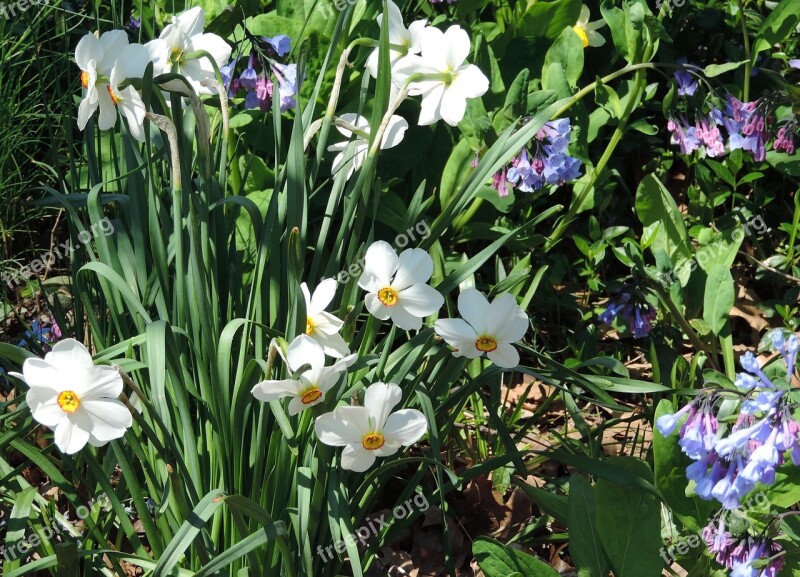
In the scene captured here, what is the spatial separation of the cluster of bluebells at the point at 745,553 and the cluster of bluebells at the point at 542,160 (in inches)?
34.2

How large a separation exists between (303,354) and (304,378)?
45mm

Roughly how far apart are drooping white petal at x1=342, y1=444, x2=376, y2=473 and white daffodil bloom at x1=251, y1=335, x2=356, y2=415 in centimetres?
10

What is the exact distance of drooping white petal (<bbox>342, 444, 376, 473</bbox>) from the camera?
134cm

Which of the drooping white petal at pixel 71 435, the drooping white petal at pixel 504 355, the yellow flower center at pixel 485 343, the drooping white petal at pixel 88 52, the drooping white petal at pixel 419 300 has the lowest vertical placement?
the drooping white petal at pixel 504 355

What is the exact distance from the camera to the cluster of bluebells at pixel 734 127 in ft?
7.16

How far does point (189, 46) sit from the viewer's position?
159 centimetres

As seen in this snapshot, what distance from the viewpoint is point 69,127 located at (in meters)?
1.79

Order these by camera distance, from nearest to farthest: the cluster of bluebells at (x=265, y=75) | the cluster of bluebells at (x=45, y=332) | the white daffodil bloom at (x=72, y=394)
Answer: the white daffodil bloom at (x=72, y=394) < the cluster of bluebells at (x=265, y=75) < the cluster of bluebells at (x=45, y=332)

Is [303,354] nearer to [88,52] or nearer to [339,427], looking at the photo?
[339,427]

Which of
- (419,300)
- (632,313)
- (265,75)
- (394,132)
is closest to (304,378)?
(419,300)

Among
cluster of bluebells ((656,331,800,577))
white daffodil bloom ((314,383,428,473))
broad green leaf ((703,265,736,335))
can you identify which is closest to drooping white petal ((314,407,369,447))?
white daffodil bloom ((314,383,428,473))

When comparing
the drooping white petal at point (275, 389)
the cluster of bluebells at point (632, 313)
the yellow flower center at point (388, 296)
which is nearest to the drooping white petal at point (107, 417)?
the drooping white petal at point (275, 389)

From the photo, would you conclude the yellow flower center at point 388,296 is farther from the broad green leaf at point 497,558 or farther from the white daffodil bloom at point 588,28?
the white daffodil bloom at point 588,28

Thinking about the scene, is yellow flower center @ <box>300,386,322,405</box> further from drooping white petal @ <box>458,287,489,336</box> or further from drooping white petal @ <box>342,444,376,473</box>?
drooping white petal @ <box>458,287,489,336</box>
